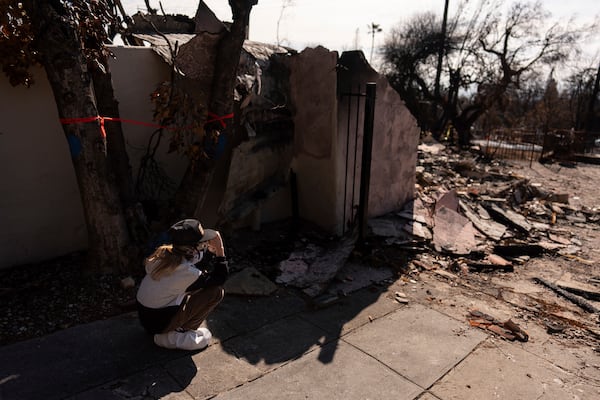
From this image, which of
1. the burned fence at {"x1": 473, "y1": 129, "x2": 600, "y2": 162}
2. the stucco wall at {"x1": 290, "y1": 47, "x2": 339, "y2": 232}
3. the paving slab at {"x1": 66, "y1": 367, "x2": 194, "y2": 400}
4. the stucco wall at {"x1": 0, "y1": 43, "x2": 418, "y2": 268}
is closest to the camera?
the paving slab at {"x1": 66, "y1": 367, "x2": 194, "y2": 400}

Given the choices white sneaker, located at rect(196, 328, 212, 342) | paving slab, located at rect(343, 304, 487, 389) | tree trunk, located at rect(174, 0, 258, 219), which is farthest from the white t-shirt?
paving slab, located at rect(343, 304, 487, 389)

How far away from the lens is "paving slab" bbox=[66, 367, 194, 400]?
2959 mm

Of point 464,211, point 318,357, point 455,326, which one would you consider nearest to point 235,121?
point 318,357

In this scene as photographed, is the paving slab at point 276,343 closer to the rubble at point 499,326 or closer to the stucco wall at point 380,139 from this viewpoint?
the rubble at point 499,326

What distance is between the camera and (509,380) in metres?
3.38

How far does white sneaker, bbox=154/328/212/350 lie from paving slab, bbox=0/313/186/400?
64mm

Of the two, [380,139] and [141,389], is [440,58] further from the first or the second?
[141,389]

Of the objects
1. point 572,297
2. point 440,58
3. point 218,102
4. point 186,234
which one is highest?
point 440,58

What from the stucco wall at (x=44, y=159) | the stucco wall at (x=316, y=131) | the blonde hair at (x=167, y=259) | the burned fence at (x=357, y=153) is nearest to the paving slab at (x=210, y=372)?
the blonde hair at (x=167, y=259)

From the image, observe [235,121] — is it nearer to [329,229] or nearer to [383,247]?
[329,229]

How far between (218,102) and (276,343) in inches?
101

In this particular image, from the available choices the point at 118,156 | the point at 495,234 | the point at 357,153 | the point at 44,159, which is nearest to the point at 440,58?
the point at 495,234

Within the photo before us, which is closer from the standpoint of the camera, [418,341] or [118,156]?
[418,341]

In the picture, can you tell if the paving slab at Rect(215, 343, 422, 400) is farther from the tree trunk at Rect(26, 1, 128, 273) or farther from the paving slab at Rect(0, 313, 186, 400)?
the tree trunk at Rect(26, 1, 128, 273)
